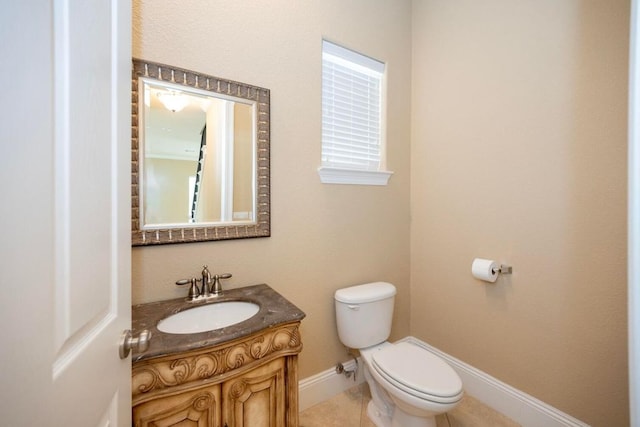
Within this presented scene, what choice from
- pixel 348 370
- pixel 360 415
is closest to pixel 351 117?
pixel 348 370

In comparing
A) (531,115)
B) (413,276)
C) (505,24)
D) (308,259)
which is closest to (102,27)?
(308,259)

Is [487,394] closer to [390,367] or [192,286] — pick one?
[390,367]

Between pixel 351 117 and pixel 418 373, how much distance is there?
5.22ft

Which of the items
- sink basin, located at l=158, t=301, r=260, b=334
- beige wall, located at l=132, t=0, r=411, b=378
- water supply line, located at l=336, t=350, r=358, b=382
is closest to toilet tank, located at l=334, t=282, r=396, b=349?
beige wall, located at l=132, t=0, r=411, b=378

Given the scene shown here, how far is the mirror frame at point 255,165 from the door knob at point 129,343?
59cm

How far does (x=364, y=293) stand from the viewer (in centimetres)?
164

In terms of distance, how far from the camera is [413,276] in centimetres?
211

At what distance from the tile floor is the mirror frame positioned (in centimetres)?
115

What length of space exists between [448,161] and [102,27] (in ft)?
6.23

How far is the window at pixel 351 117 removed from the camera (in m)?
1.70

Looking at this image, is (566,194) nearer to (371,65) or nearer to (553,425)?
(553,425)

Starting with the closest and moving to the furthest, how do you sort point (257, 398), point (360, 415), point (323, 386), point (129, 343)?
point (129, 343)
point (257, 398)
point (360, 415)
point (323, 386)

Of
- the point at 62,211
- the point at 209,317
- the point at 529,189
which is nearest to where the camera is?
the point at 62,211

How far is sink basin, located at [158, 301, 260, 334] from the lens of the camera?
1122 millimetres
